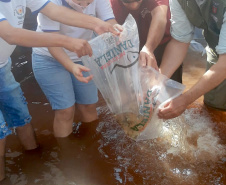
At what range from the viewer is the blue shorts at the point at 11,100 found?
1.88 metres

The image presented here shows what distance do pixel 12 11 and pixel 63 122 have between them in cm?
84

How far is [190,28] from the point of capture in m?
2.07

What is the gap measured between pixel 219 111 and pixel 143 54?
1.10 m

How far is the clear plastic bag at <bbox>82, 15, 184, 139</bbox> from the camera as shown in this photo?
5.80 feet

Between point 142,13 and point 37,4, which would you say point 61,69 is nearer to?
point 37,4

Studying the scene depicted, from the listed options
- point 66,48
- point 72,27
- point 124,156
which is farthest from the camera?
point 124,156

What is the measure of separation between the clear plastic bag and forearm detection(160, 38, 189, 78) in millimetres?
332

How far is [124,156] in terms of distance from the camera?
2082mm

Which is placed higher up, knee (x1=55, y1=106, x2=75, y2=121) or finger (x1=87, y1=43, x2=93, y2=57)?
finger (x1=87, y1=43, x2=93, y2=57)

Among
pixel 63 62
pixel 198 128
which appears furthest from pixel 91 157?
pixel 198 128

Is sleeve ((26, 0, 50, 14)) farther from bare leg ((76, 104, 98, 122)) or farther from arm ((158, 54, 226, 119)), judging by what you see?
arm ((158, 54, 226, 119))

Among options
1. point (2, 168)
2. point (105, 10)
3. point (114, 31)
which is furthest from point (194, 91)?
point (2, 168)

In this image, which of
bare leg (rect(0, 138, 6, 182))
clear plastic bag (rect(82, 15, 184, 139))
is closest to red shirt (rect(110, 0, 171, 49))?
clear plastic bag (rect(82, 15, 184, 139))

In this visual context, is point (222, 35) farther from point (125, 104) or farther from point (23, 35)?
point (23, 35)
